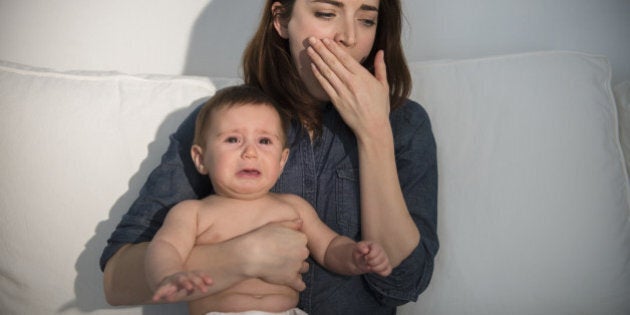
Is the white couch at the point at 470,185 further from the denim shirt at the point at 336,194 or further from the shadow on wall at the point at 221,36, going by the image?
the shadow on wall at the point at 221,36

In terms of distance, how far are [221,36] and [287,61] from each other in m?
0.75

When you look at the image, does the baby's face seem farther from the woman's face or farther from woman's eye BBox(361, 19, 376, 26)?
woman's eye BBox(361, 19, 376, 26)

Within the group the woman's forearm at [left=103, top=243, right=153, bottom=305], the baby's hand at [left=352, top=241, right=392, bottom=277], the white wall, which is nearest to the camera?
the baby's hand at [left=352, top=241, right=392, bottom=277]

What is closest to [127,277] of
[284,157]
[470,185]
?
[284,157]

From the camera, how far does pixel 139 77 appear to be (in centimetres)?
177

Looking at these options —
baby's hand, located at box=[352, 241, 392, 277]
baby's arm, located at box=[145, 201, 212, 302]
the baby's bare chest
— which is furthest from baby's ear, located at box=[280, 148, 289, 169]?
baby's hand, located at box=[352, 241, 392, 277]

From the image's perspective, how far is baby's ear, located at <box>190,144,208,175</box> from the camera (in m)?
1.34

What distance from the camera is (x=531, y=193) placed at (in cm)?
153

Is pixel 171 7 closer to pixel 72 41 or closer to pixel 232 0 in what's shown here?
pixel 232 0

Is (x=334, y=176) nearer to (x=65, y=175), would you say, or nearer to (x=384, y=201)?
(x=384, y=201)

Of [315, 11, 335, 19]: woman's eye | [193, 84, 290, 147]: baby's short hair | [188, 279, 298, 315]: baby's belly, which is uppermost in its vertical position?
[315, 11, 335, 19]: woman's eye

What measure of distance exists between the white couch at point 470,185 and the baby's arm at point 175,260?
1.29 ft

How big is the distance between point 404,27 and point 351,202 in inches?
37.2

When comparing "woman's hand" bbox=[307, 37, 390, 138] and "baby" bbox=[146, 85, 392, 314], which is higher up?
"woman's hand" bbox=[307, 37, 390, 138]
